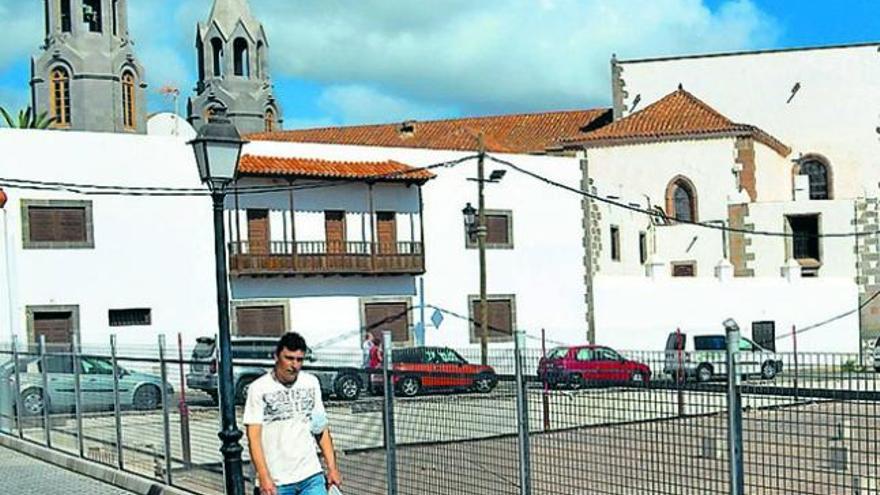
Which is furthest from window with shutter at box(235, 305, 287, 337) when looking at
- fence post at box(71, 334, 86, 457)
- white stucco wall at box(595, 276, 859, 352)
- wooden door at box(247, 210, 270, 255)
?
fence post at box(71, 334, 86, 457)

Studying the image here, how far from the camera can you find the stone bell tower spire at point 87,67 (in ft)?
171

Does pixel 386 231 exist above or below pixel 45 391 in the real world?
above

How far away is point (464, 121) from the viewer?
57.7 metres

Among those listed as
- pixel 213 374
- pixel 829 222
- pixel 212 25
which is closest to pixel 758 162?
pixel 829 222

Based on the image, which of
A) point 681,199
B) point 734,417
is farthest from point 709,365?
point 681,199

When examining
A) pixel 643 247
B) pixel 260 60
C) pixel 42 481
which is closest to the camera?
pixel 42 481

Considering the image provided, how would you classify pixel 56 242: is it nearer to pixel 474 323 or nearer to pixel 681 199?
pixel 474 323

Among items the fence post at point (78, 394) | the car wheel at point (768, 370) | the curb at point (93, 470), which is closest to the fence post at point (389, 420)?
the car wheel at point (768, 370)

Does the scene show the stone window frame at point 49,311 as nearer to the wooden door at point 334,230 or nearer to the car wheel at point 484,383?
the wooden door at point 334,230

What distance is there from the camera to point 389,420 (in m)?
9.20

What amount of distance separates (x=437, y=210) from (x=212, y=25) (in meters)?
37.5

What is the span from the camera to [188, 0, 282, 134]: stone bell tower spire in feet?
227

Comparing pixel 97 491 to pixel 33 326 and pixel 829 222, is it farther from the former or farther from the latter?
pixel 829 222

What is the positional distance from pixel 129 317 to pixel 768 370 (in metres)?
24.6
